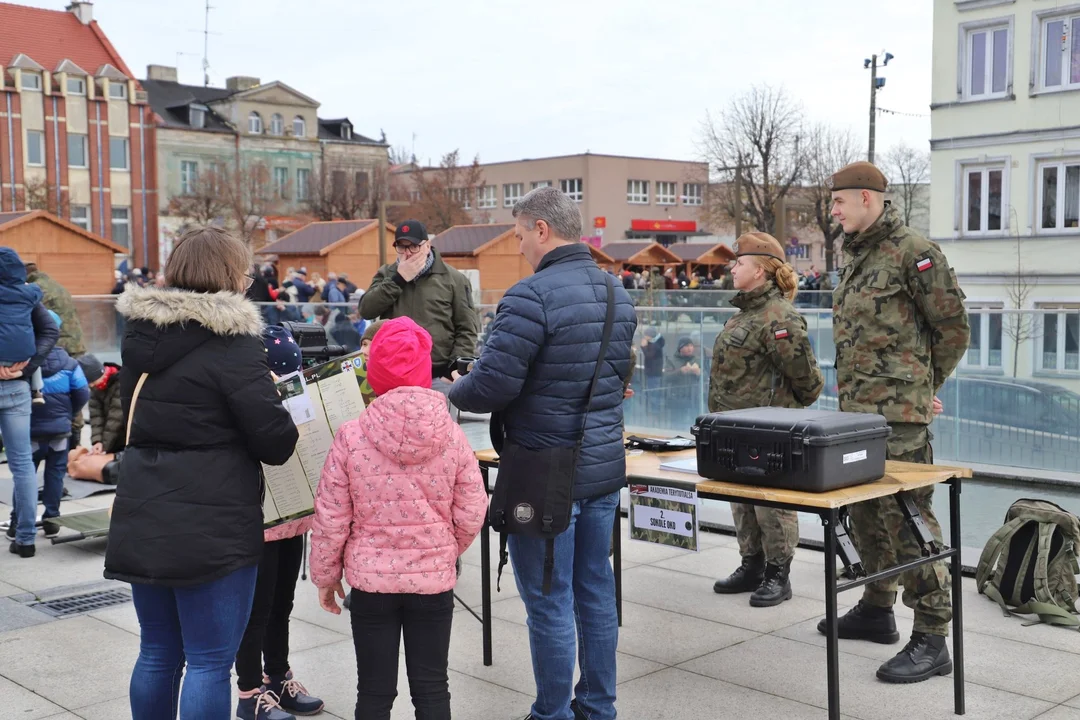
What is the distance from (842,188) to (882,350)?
738 millimetres

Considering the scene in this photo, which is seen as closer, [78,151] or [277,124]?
[78,151]

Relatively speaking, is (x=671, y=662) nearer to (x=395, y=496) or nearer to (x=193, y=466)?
(x=395, y=496)

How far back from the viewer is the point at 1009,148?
105ft

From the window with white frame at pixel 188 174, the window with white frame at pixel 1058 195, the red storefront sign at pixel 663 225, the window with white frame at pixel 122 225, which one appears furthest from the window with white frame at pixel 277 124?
the window with white frame at pixel 1058 195

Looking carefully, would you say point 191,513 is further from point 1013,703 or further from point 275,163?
point 275,163

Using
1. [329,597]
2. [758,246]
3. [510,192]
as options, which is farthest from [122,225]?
[329,597]

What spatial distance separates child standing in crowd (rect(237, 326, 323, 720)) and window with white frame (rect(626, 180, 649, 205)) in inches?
3731

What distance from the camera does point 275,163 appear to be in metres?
70.9

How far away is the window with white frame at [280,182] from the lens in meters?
Answer: 66.6

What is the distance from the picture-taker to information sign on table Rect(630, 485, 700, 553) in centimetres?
439

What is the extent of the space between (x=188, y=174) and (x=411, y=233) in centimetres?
6412

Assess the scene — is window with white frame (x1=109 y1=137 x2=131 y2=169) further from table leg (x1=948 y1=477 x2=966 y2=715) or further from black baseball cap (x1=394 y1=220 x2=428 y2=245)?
table leg (x1=948 y1=477 x2=966 y2=715)

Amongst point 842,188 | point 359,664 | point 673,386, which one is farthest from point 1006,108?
point 359,664

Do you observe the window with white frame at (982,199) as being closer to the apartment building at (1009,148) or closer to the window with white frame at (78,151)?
the apartment building at (1009,148)
